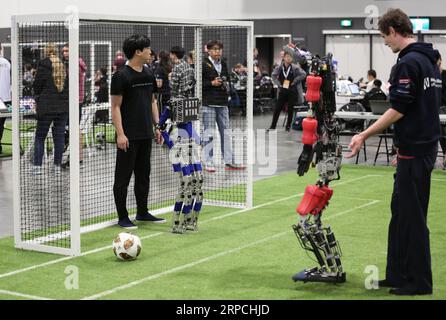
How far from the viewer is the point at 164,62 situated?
14391 millimetres

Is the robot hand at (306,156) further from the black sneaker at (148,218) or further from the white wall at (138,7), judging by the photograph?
the white wall at (138,7)

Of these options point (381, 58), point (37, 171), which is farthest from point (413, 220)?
point (381, 58)

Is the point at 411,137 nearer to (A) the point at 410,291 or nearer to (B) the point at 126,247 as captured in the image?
(A) the point at 410,291

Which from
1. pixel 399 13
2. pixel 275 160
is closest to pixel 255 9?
pixel 275 160

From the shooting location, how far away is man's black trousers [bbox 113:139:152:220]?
27.9 ft

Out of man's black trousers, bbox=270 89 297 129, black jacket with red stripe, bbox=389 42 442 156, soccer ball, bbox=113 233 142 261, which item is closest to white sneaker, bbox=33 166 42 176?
soccer ball, bbox=113 233 142 261

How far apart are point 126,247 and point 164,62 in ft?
25.5

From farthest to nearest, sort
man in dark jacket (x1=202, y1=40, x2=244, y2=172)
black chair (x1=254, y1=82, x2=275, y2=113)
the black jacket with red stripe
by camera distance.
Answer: black chair (x1=254, y1=82, x2=275, y2=113) < man in dark jacket (x1=202, y1=40, x2=244, y2=172) < the black jacket with red stripe

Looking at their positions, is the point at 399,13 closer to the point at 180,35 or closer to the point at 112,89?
the point at 112,89

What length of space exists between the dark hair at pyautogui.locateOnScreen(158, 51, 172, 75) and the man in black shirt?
18.4 ft

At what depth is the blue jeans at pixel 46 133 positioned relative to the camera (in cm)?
1082

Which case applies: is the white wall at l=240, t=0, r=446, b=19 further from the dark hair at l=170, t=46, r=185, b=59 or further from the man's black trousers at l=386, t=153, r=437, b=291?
the man's black trousers at l=386, t=153, r=437, b=291

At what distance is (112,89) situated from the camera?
326 inches
